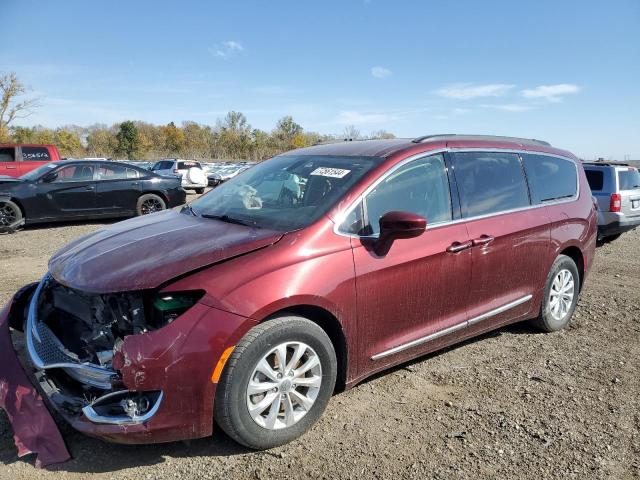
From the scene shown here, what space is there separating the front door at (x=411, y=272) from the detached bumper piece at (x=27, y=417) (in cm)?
182

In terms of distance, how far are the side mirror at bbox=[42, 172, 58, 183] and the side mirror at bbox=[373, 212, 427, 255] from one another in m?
9.38

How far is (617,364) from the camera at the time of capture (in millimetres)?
4027

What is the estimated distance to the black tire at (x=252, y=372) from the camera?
100.0 inches

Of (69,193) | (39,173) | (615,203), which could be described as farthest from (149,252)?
(615,203)

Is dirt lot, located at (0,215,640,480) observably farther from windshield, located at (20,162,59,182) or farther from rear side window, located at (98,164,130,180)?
rear side window, located at (98,164,130,180)

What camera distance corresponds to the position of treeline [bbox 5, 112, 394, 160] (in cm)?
6856

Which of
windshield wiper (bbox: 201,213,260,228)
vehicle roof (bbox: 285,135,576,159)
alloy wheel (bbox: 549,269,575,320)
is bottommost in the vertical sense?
alloy wheel (bbox: 549,269,575,320)

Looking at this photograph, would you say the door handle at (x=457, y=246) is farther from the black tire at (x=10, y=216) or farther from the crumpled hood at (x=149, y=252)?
the black tire at (x=10, y=216)

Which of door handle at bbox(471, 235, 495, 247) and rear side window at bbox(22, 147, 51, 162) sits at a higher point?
rear side window at bbox(22, 147, 51, 162)

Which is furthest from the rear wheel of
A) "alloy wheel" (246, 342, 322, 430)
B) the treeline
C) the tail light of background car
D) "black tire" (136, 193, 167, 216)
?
the treeline

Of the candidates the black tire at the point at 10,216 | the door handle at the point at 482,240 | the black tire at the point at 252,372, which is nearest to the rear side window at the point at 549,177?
the door handle at the point at 482,240

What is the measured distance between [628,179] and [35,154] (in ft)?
55.0

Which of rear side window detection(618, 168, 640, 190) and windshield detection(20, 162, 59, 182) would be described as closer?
rear side window detection(618, 168, 640, 190)

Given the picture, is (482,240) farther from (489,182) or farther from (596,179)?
(596,179)
